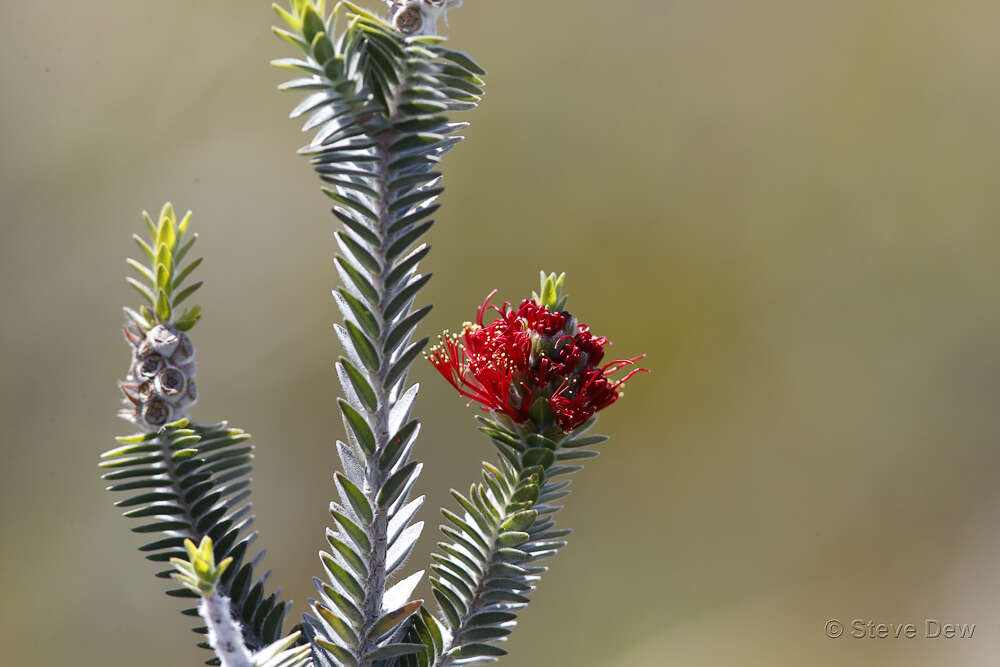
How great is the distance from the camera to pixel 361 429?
385mm

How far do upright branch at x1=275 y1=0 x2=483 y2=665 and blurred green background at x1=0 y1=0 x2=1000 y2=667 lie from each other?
1.32m

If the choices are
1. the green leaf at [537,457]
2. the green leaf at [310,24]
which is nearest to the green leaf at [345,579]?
the green leaf at [537,457]

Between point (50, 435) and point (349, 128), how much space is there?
5.24ft

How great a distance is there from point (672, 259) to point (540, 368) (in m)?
1.44

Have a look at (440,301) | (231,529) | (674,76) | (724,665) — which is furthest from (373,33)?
(724,665)

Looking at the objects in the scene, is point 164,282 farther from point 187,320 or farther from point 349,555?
point 349,555

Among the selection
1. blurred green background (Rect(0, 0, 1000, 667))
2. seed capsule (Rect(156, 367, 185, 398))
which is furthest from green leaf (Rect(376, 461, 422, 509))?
blurred green background (Rect(0, 0, 1000, 667))

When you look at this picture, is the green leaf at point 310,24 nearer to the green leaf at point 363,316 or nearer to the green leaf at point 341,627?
the green leaf at point 363,316

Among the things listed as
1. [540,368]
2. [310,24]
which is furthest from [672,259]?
[310,24]

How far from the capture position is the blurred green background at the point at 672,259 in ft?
5.71

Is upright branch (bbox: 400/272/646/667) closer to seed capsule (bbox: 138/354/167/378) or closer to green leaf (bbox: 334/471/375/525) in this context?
green leaf (bbox: 334/471/375/525)

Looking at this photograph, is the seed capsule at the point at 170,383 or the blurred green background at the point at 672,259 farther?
the blurred green background at the point at 672,259

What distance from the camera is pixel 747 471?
181 centimetres

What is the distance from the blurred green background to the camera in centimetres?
174
